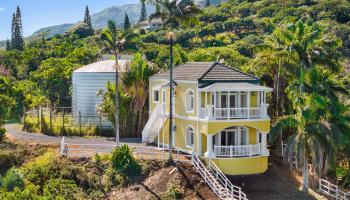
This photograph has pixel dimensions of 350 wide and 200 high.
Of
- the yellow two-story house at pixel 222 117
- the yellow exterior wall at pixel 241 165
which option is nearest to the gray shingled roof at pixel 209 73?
the yellow two-story house at pixel 222 117

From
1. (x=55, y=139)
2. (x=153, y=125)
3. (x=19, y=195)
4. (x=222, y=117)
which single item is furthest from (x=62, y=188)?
(x=153, y=125)

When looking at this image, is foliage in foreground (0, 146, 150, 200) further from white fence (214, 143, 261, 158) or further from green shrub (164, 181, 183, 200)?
white fence (214, 143, 261, 158)

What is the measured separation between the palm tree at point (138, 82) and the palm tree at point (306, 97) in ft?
37.1

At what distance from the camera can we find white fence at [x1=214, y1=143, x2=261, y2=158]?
33.5 metres

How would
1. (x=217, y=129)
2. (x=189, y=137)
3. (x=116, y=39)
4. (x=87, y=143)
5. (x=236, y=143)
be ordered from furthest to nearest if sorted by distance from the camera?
1. (x=87, y=143)
2. (x=189, y=137)
3. (x=236, y=143)
4. (x=116, y=39)
5. (x=217, y=129)

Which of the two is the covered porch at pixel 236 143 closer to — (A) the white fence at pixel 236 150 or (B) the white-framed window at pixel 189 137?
(A) the white fence at pixel 236 150

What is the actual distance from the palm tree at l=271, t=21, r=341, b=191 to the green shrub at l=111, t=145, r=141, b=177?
9.26 meters

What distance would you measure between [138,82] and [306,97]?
15.4 meters

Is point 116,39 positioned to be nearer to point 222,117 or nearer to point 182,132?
point 182,132

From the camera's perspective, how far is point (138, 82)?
42.8 metres

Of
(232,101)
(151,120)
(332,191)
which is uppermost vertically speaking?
(232,101)

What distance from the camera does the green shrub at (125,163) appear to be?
32.3 m

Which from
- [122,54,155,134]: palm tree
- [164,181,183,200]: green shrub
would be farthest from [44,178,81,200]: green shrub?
[122,54,155,134]: palm tree

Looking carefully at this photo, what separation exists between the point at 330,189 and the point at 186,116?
402 inches
